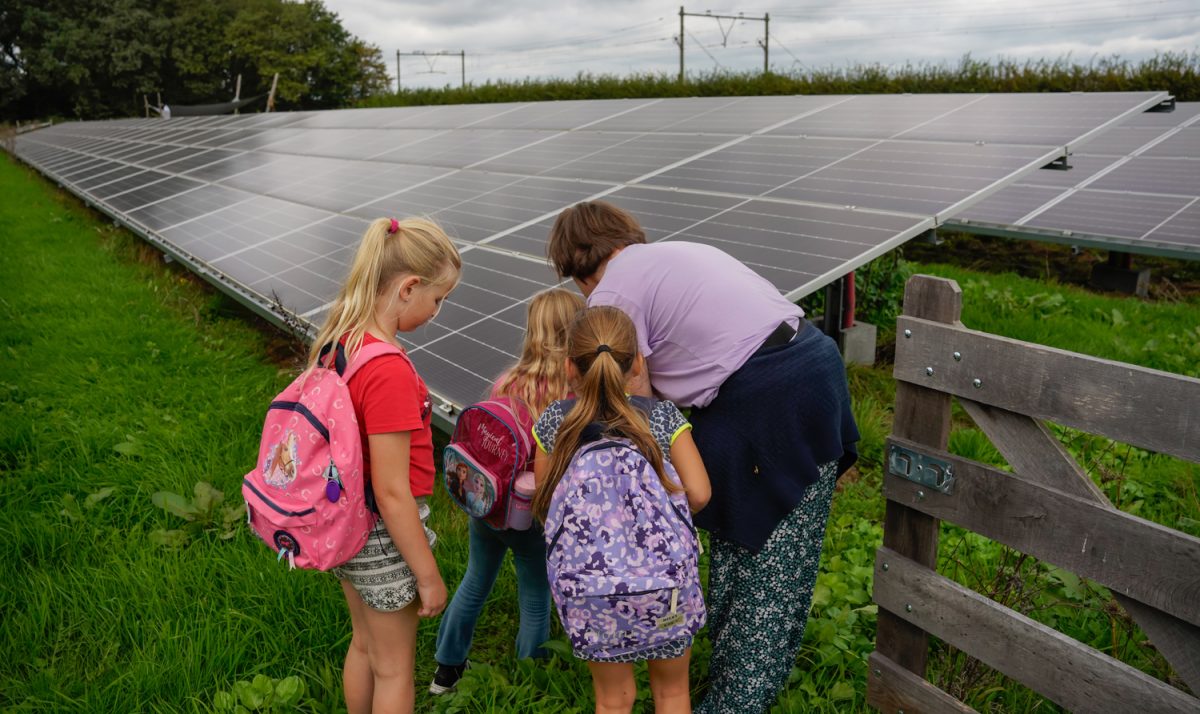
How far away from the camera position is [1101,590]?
11.3 feet

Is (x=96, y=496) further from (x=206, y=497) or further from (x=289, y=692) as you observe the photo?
(x=289, y=692)

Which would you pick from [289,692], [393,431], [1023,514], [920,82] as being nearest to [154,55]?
[920,82]

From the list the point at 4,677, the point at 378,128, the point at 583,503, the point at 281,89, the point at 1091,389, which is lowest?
the point at 4,677

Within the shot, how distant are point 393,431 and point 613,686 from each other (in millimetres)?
936

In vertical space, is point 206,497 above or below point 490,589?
below

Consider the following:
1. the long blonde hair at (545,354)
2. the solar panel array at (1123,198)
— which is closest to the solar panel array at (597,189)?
the long blonde hair at (545,354)

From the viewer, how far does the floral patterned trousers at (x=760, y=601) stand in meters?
2.64

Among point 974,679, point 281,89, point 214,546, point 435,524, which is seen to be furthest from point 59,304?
point 281,89

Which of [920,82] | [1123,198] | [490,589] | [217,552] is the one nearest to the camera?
[490,589]

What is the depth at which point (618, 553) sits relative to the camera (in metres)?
2.16

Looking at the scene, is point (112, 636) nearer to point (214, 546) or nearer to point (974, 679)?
point (214, 546)

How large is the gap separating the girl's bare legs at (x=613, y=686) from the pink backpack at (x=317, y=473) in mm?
741

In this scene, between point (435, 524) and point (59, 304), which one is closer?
point (435, 524)

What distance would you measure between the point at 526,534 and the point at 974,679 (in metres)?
1.50
